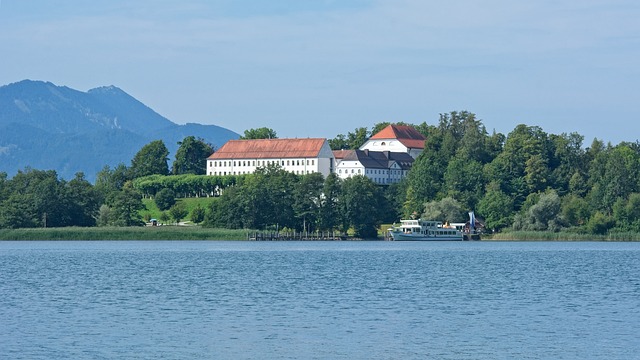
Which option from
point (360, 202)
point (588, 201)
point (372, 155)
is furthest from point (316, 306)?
point (372, 155)

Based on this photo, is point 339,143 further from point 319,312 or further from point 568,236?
point 319,312

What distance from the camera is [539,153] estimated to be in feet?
438

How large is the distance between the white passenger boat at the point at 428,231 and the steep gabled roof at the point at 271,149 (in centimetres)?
A: 4660

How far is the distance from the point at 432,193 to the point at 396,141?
153 feet

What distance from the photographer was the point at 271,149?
171 m

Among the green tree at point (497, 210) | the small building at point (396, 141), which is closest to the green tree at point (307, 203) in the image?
the green tree at point (497, 210)

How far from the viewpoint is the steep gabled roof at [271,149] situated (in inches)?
6634

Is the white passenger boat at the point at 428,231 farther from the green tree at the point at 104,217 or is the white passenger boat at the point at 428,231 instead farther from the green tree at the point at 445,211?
the green tree at the point at 104,217

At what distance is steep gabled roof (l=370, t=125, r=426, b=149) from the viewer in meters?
180

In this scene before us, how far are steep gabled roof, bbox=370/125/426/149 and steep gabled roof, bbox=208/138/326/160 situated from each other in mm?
15745

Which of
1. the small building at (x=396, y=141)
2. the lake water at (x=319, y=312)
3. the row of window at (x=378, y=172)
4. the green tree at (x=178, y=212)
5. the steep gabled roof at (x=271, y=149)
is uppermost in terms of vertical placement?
the small building at (x=396, y=141)

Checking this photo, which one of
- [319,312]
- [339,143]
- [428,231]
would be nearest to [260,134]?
[339,143]

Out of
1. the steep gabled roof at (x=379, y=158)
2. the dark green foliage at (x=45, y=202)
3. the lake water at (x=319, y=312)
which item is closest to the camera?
the lake water at (x=319, y=312)

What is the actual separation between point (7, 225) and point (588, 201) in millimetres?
59598
